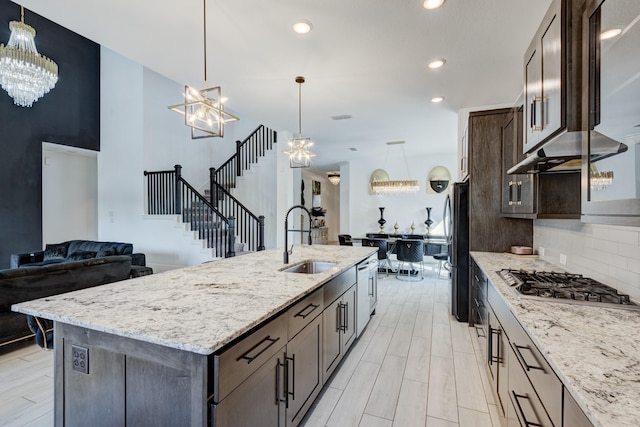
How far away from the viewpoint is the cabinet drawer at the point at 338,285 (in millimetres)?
2193

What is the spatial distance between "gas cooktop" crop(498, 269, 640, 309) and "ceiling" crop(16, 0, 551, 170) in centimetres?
195

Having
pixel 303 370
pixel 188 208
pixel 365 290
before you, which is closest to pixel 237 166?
pixel 188 208

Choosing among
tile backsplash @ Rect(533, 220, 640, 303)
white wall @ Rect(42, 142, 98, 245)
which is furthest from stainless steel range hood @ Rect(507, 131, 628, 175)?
white wall @ Rect(42, 142, 98, 245)

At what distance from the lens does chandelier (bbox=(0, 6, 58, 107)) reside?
383cm

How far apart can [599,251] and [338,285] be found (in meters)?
1.74

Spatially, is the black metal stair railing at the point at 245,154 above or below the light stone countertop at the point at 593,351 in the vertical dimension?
above

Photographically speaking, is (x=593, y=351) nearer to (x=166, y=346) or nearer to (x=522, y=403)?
(x=522, y=403)

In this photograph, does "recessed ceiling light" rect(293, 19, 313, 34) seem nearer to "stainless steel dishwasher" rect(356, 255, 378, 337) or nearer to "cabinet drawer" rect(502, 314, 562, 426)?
"stainless steel dishwasher" rect(356, 255, 378, 337)

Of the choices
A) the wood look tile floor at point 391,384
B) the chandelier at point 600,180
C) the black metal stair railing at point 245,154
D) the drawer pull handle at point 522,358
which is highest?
the black metal stair railing at point 245,154

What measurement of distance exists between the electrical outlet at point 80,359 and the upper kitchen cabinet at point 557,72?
2.27 m

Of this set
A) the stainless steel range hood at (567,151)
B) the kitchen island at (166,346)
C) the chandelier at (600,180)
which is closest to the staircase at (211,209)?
the kitchen island at (166,346)

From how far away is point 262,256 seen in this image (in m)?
2.97

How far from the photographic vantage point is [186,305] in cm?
147

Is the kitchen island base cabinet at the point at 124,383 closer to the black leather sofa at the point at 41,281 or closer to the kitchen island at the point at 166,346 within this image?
the kitchen island at the point at 166,346
